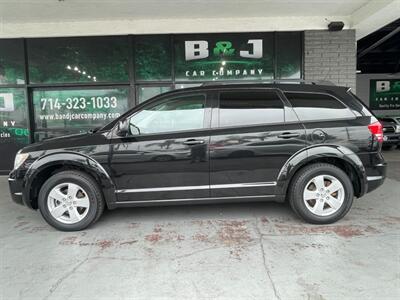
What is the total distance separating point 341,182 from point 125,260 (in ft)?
9.07

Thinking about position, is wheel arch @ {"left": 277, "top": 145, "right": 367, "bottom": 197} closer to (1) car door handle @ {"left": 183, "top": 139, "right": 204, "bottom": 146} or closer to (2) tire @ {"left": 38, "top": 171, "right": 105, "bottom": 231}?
(1) car door handle @ {"left": 183, "top": 139, "right": 204, "bottom": 146}

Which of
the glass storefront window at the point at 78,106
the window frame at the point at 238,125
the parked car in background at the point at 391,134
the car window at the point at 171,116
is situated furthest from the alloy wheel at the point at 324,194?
the parked car in background at the point at 391,134

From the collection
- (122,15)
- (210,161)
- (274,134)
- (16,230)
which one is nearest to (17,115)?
(122,15)

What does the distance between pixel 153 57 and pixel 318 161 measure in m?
4.98

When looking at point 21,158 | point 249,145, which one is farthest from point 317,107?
point 21,158

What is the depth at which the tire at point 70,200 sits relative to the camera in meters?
4.14

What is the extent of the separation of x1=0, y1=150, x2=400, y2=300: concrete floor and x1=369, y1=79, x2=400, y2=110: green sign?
16.3 metres

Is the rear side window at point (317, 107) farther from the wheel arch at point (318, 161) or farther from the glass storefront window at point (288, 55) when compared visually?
the glass storefront window at point (288, 55)

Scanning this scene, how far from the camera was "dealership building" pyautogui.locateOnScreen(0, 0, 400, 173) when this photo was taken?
7.62 metres

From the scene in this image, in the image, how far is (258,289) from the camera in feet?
9.33

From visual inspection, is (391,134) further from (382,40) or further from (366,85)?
(366,85)

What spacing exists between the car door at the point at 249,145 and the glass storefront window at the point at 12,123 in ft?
18.8

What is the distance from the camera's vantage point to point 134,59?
25.7ft

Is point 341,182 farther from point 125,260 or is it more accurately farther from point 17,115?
point 17,115
